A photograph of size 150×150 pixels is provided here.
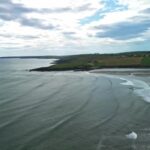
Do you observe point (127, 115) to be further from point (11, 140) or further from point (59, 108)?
point (11, 140)

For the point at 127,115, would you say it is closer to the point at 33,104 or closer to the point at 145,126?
the point at 145,126

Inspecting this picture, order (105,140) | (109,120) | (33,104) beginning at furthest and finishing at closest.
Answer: (33,104) < (109,120) < (105,140)

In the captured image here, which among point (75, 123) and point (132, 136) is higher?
point (132, 136)

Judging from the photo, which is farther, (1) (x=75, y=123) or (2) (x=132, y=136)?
(1) (x=75, y=123)

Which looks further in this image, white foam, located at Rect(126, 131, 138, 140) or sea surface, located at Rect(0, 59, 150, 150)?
white foam, located at Rect(126, 131, 138, 140)

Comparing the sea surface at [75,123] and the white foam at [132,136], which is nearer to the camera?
the sea surface at [75,123]

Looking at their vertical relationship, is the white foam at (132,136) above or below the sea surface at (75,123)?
above

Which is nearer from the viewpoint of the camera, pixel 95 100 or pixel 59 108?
pixel 59 108

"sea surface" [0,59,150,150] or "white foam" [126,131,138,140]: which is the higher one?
"white foam" [126,131,138,140]

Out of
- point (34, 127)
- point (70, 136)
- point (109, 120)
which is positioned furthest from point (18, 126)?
point (109, 120)

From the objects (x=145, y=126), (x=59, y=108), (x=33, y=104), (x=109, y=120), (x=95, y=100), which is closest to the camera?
(x=145, y=126)
